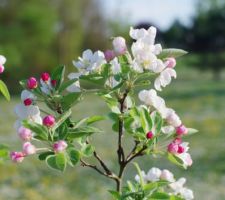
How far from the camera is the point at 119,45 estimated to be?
206 centimetres

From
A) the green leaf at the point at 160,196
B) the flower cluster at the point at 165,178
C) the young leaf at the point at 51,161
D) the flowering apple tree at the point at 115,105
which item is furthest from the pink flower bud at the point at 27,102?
the flower cluster at the point at 165,178

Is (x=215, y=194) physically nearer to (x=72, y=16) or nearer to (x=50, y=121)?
(x=50, y=121)

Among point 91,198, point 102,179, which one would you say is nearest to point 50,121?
point 91,198

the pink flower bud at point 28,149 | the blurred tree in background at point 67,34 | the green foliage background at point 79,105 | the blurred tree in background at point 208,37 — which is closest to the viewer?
the pink flower bud at point 28,149

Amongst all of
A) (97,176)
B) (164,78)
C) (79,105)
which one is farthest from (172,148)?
(79,105)

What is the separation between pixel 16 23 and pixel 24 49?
5.89ft

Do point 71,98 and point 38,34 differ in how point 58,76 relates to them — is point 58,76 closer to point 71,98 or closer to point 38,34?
point 71,98

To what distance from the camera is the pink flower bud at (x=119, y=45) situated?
2053mm

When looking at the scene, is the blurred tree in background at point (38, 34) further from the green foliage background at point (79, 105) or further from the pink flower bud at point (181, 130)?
the pink flower bud at point (181, 130)

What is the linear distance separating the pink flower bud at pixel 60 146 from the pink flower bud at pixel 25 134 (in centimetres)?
11

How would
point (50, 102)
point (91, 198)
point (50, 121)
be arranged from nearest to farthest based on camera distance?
point (50, 121) < point (50, 102) < point (91, 198)

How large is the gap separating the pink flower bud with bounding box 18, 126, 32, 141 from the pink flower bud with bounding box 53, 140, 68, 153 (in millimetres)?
108

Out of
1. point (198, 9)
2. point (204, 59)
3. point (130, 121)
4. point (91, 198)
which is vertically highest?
point (198, 9)

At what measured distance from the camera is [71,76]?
6.88 feet
